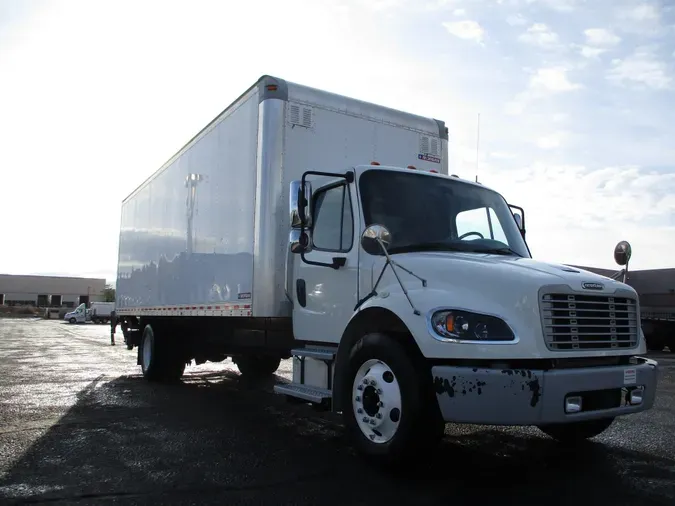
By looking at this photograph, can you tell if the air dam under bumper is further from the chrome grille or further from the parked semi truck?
the chrome grille

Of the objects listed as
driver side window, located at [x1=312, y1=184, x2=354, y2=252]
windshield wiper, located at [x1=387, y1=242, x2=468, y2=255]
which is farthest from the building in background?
windshield wiper, located at [x1=387, y1=242, x2=468, y2=255]

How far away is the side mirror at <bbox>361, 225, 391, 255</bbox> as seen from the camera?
196 inches

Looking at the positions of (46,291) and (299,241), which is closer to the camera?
(299,241)

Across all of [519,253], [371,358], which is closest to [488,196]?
[519,253]

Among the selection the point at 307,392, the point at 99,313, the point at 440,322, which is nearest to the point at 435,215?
the point at 440,322

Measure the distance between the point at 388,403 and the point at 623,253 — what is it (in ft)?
9.71

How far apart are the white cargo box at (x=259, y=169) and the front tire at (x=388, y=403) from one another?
189 cm

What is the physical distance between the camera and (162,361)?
10984mm

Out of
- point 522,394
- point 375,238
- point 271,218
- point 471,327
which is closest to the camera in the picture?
point 522,394

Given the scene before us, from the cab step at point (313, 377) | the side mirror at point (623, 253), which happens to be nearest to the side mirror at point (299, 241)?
the cab step at point (313, 377)

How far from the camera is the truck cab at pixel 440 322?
4426mm

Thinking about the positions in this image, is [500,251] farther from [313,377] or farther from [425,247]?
[313,377]

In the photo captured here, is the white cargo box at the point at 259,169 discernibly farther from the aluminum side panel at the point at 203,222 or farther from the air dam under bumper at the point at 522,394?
the air dam under bumper at the point at 522,394

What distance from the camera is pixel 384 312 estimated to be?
5297 millimetres
